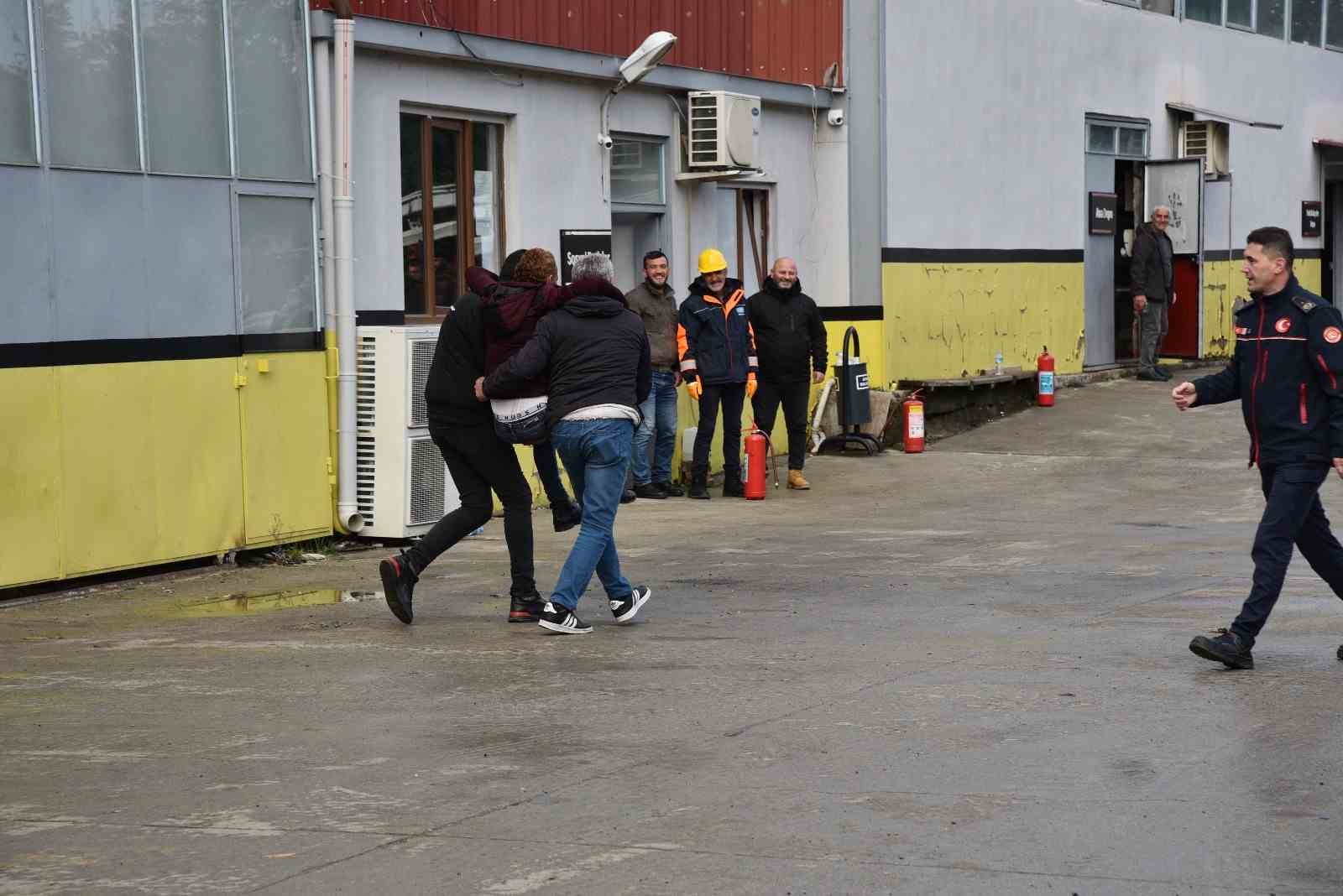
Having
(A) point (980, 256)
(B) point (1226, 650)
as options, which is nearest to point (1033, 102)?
(A) point (980, 256)

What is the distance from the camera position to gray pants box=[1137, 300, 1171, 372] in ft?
73.5

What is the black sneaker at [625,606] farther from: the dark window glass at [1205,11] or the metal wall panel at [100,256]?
the dark window glass at [1205,11]

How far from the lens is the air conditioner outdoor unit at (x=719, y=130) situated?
16734 mm

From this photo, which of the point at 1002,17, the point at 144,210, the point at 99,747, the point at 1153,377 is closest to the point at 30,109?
the point at 144,210

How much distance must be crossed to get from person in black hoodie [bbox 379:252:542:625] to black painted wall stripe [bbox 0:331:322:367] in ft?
8.85

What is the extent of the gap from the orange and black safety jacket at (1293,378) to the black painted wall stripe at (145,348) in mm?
6672

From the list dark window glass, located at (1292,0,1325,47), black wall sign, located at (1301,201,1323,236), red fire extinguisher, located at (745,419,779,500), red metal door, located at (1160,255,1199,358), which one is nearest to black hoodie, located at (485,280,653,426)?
red fire extinguisher, located at (745,419,779,500)

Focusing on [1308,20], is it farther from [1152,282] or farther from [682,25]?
[682,25]

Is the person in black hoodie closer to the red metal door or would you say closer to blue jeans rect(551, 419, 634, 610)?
blue jeans rect(551, 419, 634, 610)

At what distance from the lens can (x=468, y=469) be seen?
9711 mm

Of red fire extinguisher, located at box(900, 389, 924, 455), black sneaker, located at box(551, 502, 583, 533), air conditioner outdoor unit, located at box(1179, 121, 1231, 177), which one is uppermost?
air conditioner outdoor unit, located at box(1179, 121, 1231, 177)

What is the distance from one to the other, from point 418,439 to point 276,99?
2.52m

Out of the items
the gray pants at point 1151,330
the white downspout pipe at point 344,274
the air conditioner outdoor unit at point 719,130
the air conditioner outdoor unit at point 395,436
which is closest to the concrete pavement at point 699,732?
the air conditioner outdoor unit at point 395,436

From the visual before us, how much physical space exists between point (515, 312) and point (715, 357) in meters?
6.27
